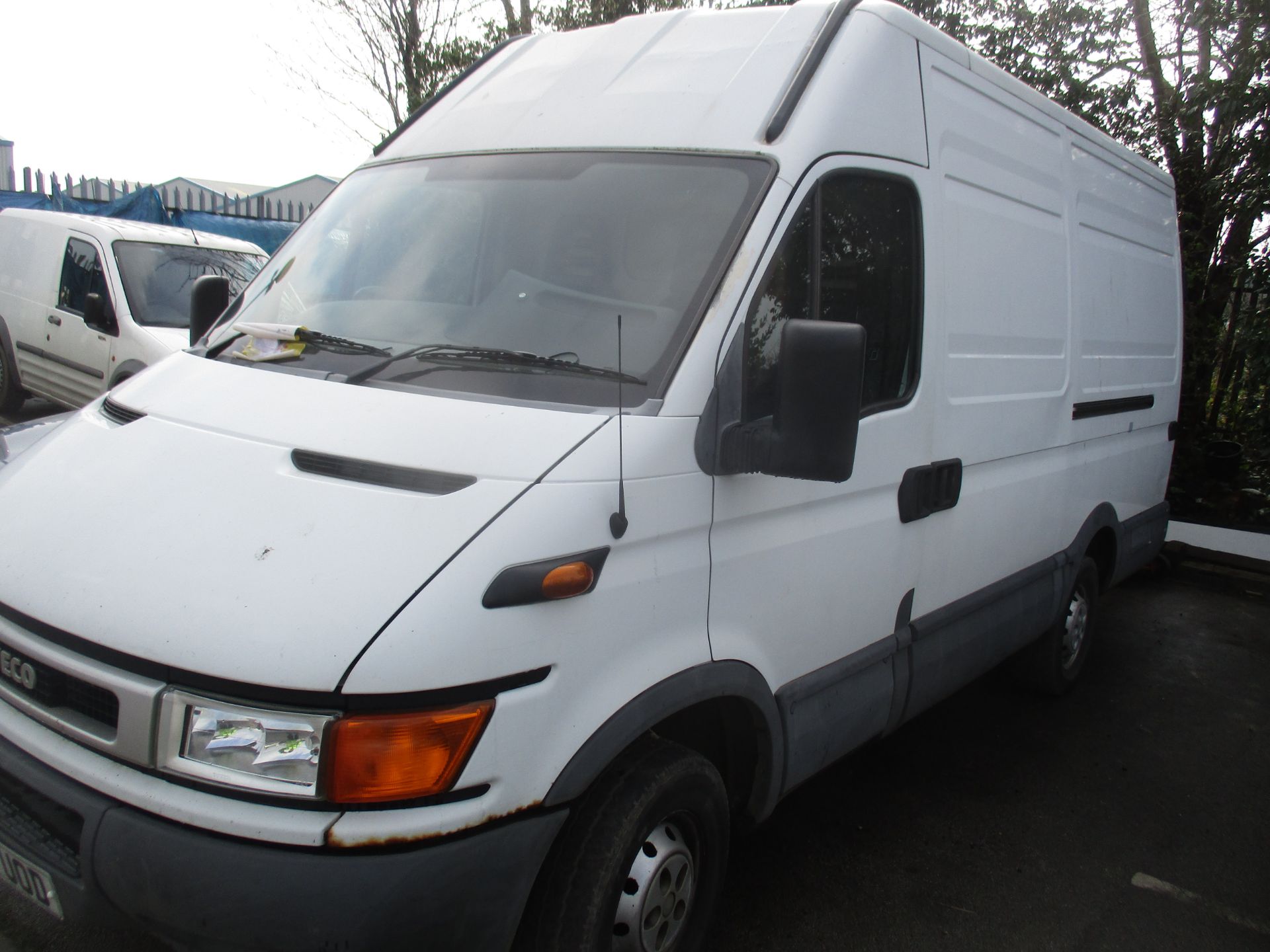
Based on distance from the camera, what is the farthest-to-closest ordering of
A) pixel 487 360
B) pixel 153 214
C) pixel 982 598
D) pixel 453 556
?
1. pixel 153 214
2. pixel 982 598
3. pixel 487 360
4. pixel 453 556

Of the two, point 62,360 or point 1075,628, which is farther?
point 62,360

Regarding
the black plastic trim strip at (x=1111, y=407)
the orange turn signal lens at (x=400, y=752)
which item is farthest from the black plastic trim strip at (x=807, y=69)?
the black plastic trim strip at (x=1111, y=407)

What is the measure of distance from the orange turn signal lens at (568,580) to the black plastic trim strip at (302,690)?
0.51 feet

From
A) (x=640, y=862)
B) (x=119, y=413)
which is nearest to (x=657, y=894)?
(x=640, y=862)

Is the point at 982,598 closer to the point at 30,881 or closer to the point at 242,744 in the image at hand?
the point at 242,744

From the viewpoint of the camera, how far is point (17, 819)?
2.05m

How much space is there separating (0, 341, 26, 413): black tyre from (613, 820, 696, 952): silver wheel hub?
928 centimetres

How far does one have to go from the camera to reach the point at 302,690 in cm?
181

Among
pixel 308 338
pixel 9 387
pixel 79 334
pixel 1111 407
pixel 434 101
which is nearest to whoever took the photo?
pixel 308 338

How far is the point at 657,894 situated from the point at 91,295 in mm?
7153

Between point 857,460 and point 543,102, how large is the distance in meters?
1.46

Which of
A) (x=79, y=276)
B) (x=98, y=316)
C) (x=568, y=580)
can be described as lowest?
(x=568, y=580)

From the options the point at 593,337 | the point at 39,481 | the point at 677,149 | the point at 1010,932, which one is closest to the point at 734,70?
the point at 677,149

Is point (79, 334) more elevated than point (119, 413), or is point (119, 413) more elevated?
point (79, 334)
